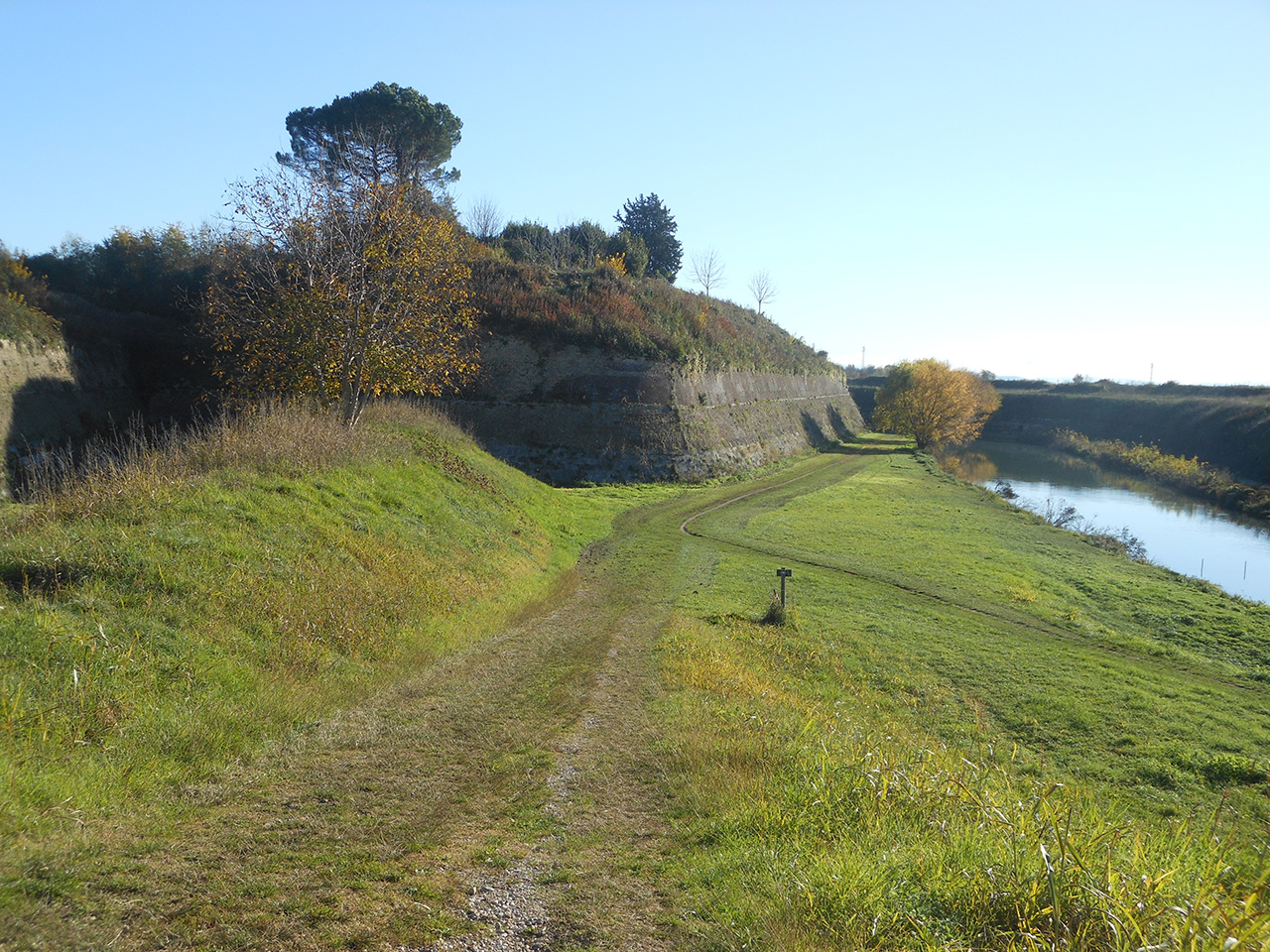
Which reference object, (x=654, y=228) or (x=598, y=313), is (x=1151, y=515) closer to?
(x=598, y=313)

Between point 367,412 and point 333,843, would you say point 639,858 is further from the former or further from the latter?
point 367,412

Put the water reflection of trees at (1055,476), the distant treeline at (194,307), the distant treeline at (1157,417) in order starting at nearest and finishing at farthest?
the distant treeline at (194,307)
the water reflection of trees at (1055,476)
the distant treeline at (1157,417)

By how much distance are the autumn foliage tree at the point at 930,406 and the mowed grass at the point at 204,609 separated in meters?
62.4

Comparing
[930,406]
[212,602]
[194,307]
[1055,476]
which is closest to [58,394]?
[194,307]

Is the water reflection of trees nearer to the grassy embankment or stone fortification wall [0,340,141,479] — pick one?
the grassy embankment

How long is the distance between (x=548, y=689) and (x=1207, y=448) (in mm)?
78088

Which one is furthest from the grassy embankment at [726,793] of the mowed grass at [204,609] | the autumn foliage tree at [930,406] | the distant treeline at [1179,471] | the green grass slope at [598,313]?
the autumn foliage tree at [930,406]

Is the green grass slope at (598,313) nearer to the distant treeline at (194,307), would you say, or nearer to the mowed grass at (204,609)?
the distant treeline at (194,307)

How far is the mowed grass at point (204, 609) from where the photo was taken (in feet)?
19.0

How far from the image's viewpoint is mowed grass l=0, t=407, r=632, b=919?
5.79 meters

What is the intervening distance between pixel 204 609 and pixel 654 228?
76832mm

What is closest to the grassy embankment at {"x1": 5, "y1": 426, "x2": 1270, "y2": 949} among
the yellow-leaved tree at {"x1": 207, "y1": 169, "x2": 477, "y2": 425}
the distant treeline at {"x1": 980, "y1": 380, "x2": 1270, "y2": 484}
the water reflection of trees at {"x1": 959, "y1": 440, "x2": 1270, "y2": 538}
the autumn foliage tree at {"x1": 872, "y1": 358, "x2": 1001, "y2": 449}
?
the yellow-leaved tree at {"x1": 207, "y1": 169, "x2": 477, "y2": 425}

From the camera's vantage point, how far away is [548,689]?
10.2 m

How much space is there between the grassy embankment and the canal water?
57.2 ft
